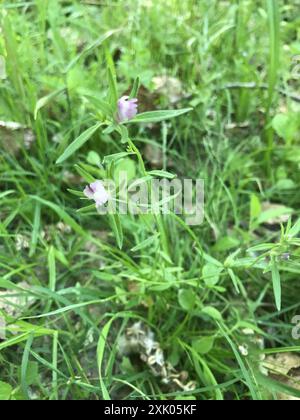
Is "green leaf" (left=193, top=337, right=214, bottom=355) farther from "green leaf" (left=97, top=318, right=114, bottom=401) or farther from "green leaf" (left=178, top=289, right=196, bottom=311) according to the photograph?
"green leaf" (left=97, top=318, right=114, bottom=401)

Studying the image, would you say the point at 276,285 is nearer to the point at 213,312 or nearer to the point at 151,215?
the point at 213,312

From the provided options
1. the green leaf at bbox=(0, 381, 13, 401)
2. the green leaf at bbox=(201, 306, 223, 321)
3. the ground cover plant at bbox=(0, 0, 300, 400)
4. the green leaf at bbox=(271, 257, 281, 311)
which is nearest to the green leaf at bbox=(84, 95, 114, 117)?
the ground cover plant at bbox=(0, 0, 300, 400)

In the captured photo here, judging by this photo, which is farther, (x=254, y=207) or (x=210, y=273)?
(x=254, y=207)

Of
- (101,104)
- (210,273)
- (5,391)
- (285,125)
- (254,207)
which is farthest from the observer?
(285,125)

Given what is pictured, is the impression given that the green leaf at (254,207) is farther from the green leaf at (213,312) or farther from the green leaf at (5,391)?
the green leaf at (5,391)

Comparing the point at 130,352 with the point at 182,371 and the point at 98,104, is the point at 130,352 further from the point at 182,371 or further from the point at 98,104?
the point at 98,104

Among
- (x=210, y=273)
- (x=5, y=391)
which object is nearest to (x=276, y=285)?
(x=210, y=273)

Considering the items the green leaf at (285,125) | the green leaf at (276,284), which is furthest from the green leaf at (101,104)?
the green leaf at (285,125)
